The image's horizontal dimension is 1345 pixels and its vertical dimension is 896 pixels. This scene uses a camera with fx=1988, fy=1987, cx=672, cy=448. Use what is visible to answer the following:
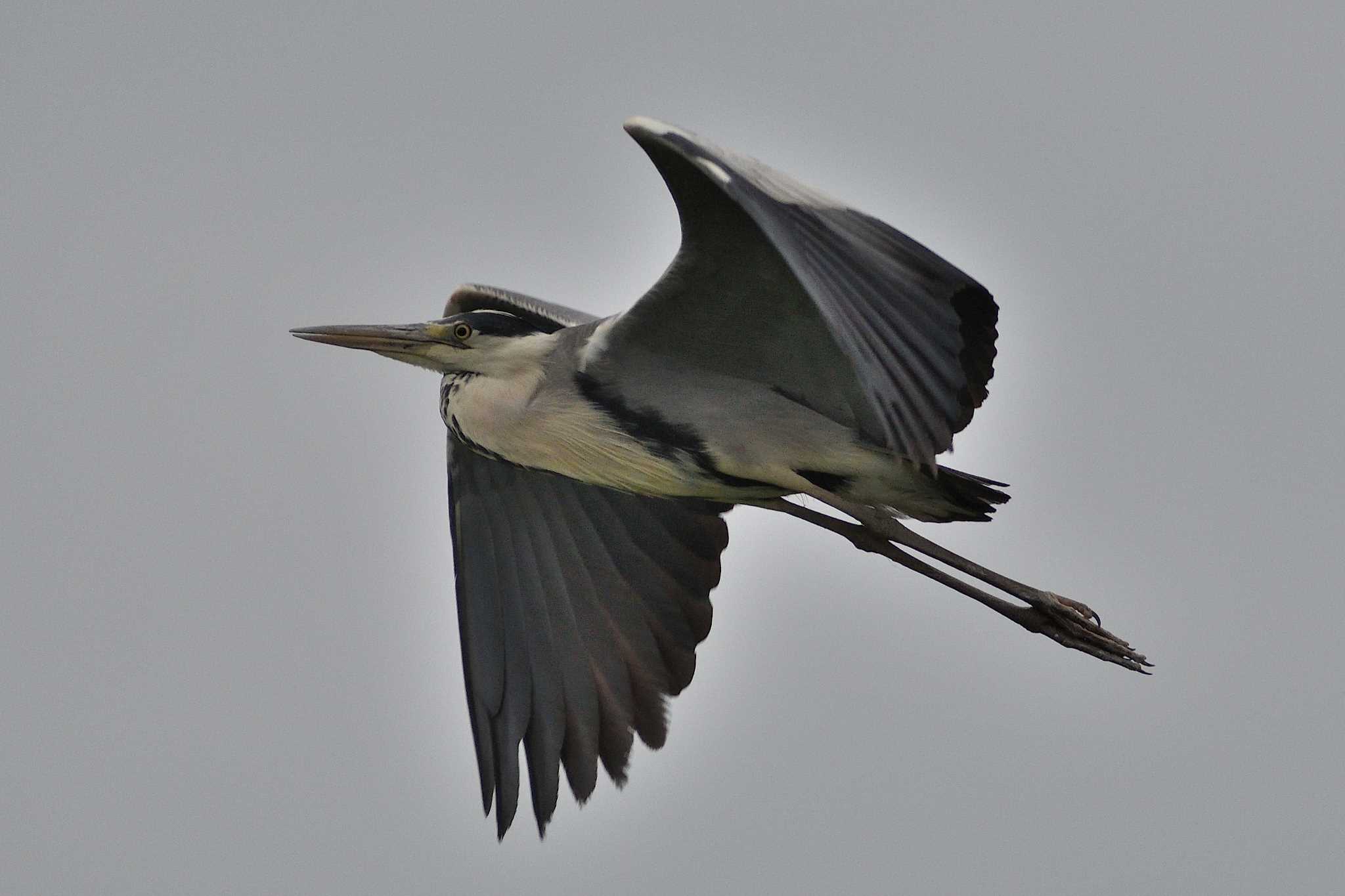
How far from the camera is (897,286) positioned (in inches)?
209

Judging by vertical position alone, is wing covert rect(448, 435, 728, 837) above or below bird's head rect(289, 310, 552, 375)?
below

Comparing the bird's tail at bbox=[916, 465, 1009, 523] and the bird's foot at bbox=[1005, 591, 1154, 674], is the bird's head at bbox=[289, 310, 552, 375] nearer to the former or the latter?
the bird's tail at bbox=[916, 465, 1009, 523]

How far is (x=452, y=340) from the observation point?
6832mm

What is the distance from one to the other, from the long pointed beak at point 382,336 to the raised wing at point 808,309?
68cm

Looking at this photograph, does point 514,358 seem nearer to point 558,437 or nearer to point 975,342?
point 558,437

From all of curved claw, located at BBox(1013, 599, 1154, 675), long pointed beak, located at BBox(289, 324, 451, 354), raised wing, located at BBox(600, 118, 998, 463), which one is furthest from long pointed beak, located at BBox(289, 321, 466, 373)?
curved claw, located at BBox(1013, 599, 1154, 675)

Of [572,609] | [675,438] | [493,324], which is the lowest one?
[572,609]

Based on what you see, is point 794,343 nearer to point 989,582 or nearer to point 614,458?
point 614,458

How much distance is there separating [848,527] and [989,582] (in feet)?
1.80

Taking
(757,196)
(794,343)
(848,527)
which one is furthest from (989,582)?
(757,196)

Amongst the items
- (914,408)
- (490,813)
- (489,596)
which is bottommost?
(490,813)

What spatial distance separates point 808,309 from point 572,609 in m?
2.07

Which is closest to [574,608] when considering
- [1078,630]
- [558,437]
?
[558,437]

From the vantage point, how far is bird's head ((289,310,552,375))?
677 cm
